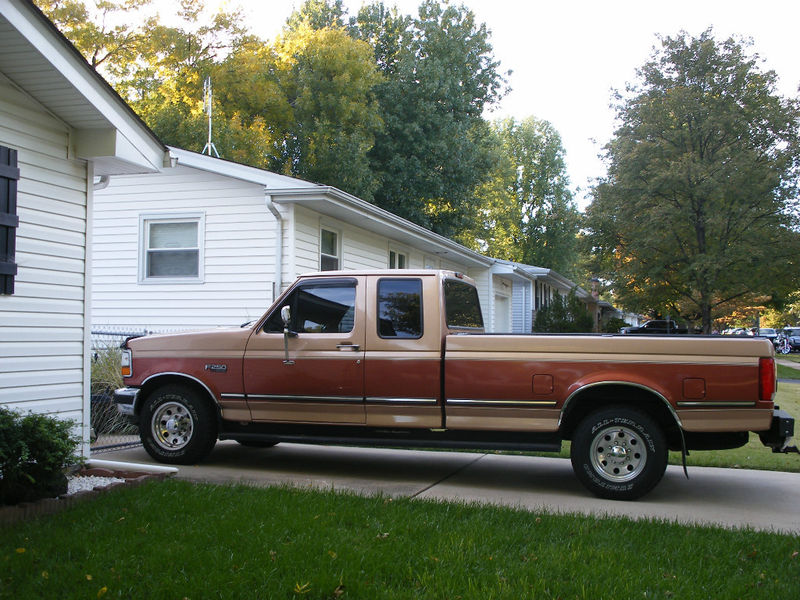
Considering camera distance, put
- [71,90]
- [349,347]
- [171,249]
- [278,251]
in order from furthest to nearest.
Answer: [171,249] → [278,251] → [349,347] → [71,90]

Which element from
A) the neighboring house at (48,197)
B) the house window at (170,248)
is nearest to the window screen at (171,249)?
the house window at (170,248)

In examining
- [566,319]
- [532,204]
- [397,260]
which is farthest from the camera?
[532,204]

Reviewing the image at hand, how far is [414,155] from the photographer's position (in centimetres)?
3072

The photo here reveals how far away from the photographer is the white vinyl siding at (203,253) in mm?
13203

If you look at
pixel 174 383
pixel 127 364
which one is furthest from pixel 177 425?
pixel 127 364

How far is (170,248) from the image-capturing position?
13781 millimetres

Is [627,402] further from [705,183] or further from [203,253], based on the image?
[705,183]

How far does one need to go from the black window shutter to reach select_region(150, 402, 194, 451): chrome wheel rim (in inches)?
84.4

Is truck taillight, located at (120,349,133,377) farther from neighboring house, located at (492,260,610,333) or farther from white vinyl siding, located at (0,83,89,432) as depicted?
neighboring house, located at (492,260,610,333)

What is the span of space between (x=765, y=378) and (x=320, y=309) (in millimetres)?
4151

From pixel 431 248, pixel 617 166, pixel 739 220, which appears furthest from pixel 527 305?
pixel 431 248

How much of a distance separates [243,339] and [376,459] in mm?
2140

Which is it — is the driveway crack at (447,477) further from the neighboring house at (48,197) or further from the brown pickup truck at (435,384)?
the neighboring house at (48,197)

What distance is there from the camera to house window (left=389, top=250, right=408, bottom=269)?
18.1 m
